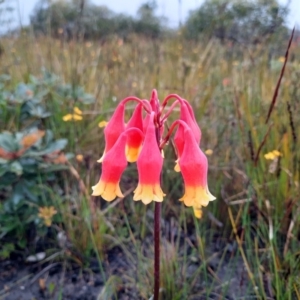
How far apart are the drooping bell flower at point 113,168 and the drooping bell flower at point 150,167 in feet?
0.18

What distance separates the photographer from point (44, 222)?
1710 millimetres

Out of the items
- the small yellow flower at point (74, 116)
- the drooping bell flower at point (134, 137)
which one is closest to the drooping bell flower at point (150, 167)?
the drooping bell flower at point (134, 137)

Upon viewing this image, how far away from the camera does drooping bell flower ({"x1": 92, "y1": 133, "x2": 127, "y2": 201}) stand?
3.15 ft

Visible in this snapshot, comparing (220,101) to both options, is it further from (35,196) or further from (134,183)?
(35,196)

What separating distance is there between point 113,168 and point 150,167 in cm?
10

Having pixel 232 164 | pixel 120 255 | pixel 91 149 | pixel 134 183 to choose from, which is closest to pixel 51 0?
pixel 91 149

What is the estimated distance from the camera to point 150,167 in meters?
0.93

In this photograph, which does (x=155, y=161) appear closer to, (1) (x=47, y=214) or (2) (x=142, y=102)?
(2) (x=142, y=102)

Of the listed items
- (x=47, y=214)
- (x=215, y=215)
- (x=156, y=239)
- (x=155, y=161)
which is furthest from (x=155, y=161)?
(x=215, y=215)

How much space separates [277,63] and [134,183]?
6.03 ft

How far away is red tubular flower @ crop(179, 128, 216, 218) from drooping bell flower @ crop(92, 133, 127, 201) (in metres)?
0.14

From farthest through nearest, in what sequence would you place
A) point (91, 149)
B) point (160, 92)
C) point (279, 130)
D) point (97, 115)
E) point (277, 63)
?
1. point (277, 63)
2. point (160, 92)
3. point (97, 115)
4. point (91, 149)
5. point (279, 130)

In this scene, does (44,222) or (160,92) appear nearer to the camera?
(44,222)

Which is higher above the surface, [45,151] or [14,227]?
[45,151]
